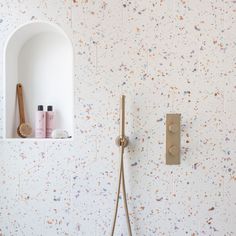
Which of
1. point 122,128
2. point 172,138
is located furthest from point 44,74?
point 172,138

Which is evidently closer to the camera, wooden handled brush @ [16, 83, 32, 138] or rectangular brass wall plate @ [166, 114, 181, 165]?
rectangular brass wall plate @ [166, 114, 181, 165]

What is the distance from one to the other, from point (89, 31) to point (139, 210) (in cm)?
93

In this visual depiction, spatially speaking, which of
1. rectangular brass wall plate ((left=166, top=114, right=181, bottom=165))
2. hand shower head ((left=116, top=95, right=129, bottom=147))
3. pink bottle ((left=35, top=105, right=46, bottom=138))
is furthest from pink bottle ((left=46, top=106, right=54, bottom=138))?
rectangular brass wall plate ((left=166, top=114, right=181, bottom=165))

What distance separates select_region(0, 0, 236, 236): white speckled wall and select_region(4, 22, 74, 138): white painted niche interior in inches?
6.4

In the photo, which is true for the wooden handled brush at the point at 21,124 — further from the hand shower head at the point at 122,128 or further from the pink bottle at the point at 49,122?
the hand shower head at the point at 122,128

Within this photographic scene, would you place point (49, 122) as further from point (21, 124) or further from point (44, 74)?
point (44, 74)

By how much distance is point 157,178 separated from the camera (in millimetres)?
1499

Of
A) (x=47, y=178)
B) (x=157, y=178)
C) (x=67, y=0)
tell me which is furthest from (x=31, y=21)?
(x=157, y=178)

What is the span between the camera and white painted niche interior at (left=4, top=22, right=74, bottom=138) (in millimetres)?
1649

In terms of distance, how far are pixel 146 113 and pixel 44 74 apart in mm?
625

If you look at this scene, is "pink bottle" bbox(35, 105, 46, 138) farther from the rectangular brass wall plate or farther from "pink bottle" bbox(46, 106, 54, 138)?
the rectangular brass wall plate

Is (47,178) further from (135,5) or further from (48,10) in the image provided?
(135,5)

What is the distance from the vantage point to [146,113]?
150 cm

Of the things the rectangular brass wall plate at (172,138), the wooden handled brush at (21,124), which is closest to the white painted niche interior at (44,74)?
the wooden handled brush at (21,124)
